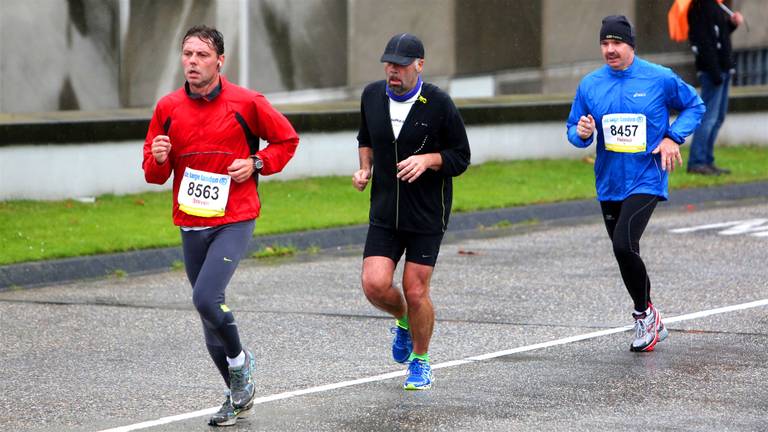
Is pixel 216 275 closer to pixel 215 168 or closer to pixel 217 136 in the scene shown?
→ pixel 215 168

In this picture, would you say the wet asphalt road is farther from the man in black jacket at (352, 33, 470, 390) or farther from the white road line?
the man in black jacket at (352, 33, 470, 390)

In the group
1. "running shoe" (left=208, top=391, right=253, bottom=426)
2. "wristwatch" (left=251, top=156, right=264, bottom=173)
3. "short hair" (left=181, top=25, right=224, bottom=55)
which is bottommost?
"running shoe" (left=208, top=391, right=253, bottom=426)

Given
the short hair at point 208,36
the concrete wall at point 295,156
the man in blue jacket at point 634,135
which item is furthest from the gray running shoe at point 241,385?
the concrete wall at point 295,156

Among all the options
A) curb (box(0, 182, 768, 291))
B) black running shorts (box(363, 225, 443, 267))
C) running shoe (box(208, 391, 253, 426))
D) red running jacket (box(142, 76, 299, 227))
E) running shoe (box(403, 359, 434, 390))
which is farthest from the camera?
curb (box(0, 182, 768, 291))

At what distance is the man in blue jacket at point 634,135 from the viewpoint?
9.10 m

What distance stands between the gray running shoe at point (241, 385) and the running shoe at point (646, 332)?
2.59 m

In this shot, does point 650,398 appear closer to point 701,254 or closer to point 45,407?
point 45,407

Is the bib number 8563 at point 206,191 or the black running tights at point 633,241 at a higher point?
the bib number 8563 at point 206,191

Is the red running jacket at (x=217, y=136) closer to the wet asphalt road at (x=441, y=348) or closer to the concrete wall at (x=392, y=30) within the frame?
the wet asphalt road at (x=441, y=348)

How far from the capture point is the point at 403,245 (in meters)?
8.16

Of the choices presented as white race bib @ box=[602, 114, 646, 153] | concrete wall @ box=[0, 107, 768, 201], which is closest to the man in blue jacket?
white race bib @ box=[602, 114, 646, 153]

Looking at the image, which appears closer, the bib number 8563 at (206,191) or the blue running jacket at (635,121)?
the bib number 8563 at (206,191)

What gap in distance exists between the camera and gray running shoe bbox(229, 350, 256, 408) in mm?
7203

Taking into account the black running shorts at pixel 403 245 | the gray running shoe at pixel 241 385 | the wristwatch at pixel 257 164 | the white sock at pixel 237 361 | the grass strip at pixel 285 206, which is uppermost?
the wristwatch at pixel 257 164
